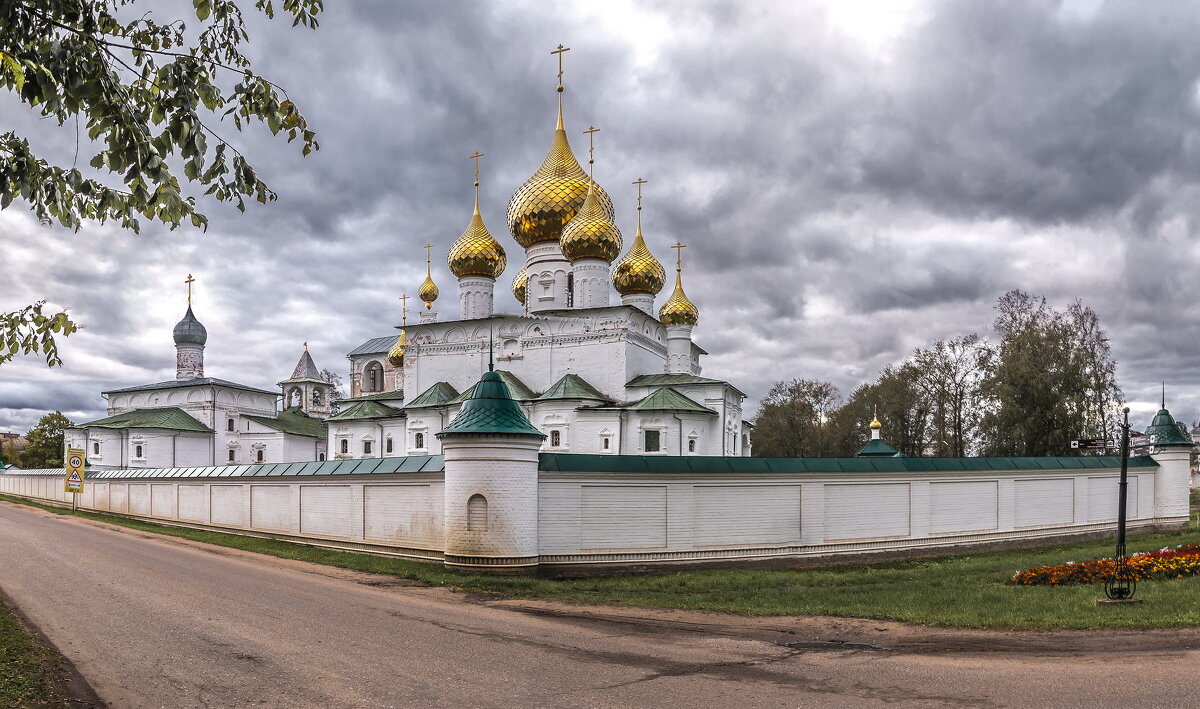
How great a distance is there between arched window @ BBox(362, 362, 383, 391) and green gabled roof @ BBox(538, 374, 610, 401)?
26.8 meters

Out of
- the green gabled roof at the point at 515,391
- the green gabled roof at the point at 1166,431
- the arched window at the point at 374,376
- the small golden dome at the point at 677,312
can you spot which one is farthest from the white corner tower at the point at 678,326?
the arched window at the point at 374,376

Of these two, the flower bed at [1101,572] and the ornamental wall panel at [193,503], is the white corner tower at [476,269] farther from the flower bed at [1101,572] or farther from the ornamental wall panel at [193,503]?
the flower bed at [1101,572]

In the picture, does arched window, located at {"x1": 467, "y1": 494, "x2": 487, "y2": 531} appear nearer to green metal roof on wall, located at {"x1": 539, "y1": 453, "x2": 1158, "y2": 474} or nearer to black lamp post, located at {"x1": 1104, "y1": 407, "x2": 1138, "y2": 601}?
green metal roof on wall, located at {"x1": 539, "y1": 453, "x2": 1158, "y2": 474}

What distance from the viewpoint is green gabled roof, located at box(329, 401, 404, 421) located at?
35.9 metres

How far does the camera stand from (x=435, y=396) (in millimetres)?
33844

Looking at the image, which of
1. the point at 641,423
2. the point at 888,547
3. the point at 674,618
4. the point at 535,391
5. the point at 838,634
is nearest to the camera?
the point at 838,634

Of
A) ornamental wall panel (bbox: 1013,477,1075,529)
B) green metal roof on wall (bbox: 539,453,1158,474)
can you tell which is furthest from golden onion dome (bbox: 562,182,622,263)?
ornamental wall panel (bbox: 1013,477,1075,529)

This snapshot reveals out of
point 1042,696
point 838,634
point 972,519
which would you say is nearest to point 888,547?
point 972,519

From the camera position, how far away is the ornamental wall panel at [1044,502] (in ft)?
65.4

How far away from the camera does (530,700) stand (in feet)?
21.6

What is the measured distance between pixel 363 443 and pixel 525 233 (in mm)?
11440

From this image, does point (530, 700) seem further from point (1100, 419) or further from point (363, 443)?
point (1100, 419)

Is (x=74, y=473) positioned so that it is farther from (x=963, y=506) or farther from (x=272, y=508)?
(x=963, y=506)

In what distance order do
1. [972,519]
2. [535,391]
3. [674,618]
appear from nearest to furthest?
[674,618] → [972,519] → [535,391]
